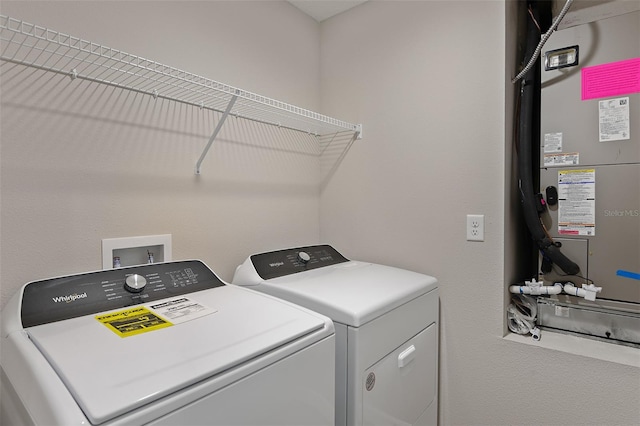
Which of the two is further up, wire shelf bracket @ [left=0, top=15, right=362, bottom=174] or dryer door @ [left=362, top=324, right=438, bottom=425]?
wire shelf bracket @ [left=0, top=15, right=362, bottom=174]

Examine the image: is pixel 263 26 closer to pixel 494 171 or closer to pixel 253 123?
pixel 253 123

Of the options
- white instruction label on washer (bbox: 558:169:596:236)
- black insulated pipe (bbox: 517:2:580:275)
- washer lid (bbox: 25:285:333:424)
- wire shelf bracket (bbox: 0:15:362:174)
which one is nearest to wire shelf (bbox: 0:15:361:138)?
wire shelf bracket (bbox: 0:15:362:174)

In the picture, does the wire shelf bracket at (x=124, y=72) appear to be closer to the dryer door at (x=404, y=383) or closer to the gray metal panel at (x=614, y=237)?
the dryer door at (x=404, y=383)

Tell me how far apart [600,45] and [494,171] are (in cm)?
63

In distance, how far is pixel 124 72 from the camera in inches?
44.1

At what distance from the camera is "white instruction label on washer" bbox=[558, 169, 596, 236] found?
1403 mm

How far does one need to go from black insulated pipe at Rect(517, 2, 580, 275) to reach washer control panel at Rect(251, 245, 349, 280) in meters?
0.95

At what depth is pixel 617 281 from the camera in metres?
1.36

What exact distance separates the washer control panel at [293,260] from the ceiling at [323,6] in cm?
143

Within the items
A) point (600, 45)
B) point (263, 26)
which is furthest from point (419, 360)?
point (263, 26)

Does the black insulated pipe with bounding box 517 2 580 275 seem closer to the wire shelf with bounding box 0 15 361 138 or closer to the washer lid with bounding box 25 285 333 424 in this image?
the wire shelf with bounding box 0 15 361 138

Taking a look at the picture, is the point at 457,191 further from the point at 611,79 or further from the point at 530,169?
the point at 611,79

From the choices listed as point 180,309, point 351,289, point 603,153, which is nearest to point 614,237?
point 603,153

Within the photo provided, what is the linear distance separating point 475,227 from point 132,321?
4.69 ft
